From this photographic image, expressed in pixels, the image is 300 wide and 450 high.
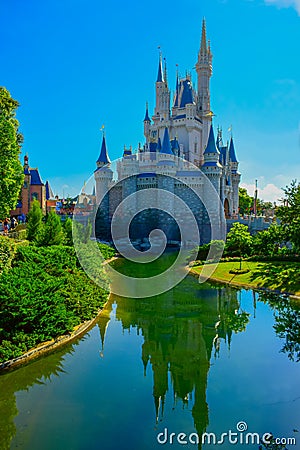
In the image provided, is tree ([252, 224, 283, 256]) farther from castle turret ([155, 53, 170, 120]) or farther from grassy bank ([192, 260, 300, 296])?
castle turret ([155, 53, 170, 120])

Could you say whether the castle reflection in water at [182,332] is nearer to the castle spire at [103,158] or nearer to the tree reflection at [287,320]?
the tree reflection at [287,320]

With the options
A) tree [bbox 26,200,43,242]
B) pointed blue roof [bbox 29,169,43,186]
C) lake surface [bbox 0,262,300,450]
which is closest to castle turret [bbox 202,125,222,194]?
pointed blue roof [bbox 29,169,43,186]

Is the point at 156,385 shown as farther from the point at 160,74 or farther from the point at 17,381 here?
the point at 160,74

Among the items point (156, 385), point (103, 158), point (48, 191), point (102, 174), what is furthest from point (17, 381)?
point (48, 191)

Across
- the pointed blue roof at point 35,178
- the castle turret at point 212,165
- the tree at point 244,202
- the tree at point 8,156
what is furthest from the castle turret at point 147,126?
the tree at point 8,156

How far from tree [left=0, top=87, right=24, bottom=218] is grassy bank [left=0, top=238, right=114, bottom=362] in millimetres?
4147

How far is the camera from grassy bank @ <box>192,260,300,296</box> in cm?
2055

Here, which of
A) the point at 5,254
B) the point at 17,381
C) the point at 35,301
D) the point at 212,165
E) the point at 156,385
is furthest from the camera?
the point at 212,165

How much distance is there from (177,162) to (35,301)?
32.7 metres

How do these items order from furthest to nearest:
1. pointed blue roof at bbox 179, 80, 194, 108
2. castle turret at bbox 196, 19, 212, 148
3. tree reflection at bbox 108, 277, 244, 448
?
pointed blue roof at bbox 179, 80, 194, 108
castle turret at bbox 196, 19, 212, 148
tree reflection at bbox 108, 277, 244, 448

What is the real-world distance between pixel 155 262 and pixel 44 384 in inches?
879

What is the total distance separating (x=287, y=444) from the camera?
25.8 ft

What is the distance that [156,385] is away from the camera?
34.3ft

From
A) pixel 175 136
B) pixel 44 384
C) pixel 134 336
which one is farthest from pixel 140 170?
pixel 44 384
